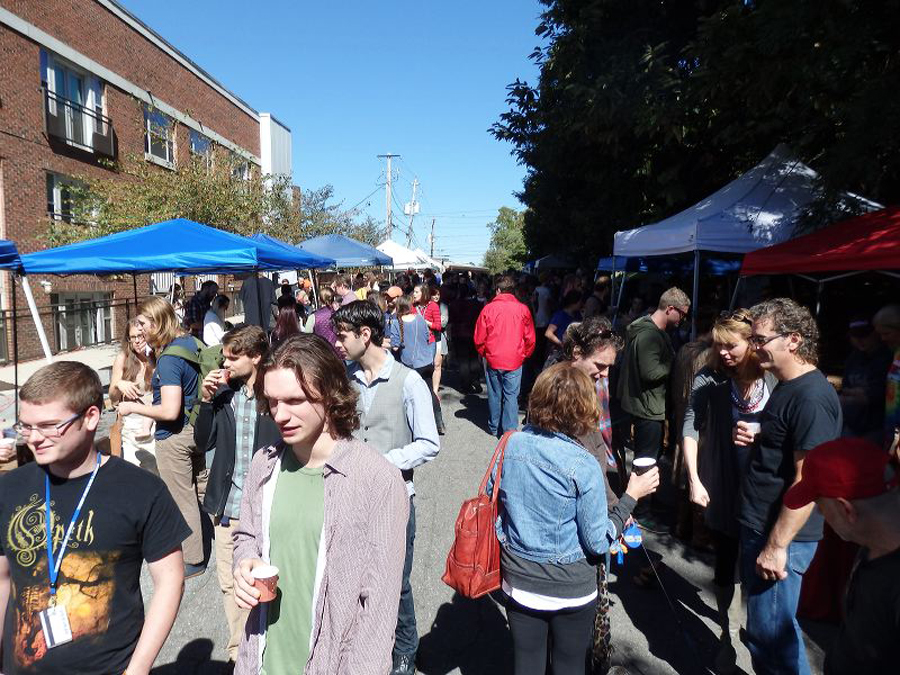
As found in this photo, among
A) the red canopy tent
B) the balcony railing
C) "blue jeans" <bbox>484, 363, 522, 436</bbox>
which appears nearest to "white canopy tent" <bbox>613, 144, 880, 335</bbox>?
the red canopy tent

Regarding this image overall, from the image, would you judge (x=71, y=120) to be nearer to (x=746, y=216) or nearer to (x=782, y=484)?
(x=746, y=216)

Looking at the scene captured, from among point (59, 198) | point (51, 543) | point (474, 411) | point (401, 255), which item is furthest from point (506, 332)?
point (59, 198)

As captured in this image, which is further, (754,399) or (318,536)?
(754,399)

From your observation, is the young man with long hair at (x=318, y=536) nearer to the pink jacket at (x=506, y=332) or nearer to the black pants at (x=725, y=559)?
the black pants at (x=725, y=559)

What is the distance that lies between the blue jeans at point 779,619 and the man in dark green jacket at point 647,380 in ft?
6.81

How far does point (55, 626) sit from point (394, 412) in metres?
1.54

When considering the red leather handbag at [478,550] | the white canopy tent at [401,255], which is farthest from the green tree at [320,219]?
the red leather handbag at [478,550]

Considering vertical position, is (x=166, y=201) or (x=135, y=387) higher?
(x=166, y=201)

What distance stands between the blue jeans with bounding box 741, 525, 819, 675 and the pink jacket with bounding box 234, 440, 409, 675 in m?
1.65

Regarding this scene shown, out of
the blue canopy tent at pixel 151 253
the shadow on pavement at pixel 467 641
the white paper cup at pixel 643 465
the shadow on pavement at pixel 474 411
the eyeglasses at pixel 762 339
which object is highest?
the blue canopy tent at pixel 151 253

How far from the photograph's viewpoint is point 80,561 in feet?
5.98

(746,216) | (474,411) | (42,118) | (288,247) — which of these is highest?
(42,118)

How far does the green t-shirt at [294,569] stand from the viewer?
1.88 m

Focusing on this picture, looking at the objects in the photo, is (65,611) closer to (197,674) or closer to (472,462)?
(197,674)
